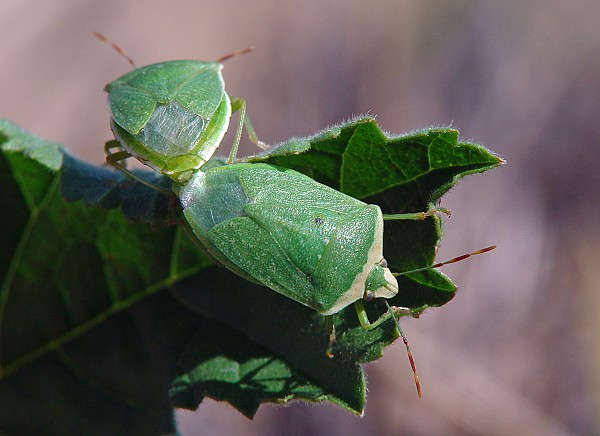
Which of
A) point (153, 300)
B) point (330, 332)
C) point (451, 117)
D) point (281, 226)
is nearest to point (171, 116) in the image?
point (281, 226)

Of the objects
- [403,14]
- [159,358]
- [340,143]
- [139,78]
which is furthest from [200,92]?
[403,14]

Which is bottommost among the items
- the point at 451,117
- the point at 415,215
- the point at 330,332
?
the point at 451,117

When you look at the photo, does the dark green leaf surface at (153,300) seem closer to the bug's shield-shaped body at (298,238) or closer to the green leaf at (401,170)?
the green leaf at (401,170)

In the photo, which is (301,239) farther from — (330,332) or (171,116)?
(171,116)

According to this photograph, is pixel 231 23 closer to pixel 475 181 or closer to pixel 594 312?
pixel 475 181

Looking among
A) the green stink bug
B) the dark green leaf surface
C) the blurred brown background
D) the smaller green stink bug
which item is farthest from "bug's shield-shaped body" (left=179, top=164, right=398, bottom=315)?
the blurred brown background

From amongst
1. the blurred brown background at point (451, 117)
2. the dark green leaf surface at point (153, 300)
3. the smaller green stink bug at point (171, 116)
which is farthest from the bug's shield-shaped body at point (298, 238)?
the blurred brown background at point (451, 117)

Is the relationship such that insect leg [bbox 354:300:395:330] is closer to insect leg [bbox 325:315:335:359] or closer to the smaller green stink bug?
insect leg [bbox 325:315:335:359]
